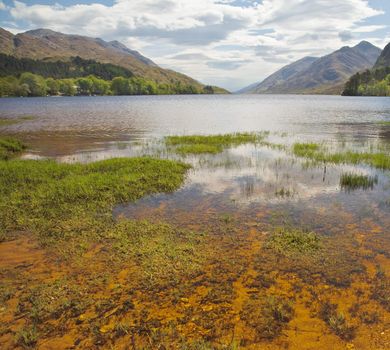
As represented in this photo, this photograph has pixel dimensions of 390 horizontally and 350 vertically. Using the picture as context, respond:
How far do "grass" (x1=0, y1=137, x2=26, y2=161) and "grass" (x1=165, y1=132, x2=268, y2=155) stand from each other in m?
16.5

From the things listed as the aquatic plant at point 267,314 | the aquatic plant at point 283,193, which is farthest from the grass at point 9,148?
the aquatic plant at point 267,314

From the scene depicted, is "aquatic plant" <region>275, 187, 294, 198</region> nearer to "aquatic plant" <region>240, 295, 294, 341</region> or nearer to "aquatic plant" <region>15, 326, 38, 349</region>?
"aquatic plant" <region>240, 295, 294, 341</region>

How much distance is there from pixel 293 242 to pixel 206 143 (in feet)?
81.3

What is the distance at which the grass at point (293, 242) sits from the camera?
11.0 m

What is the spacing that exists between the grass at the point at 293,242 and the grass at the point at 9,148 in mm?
26763

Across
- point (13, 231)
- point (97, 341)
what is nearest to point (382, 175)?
point (97, 341)

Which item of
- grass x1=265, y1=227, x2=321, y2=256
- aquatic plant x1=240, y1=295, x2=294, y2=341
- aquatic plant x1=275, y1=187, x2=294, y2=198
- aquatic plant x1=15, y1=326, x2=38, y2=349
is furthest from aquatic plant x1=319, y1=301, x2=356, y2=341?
aquatic plant x1=275, y1=187, x2=294, y2=198

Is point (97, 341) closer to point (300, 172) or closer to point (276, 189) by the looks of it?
point (276, 189)

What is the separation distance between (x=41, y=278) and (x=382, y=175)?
73.9 ft

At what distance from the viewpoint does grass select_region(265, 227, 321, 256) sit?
11.0 m

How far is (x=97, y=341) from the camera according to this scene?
22.9 feet

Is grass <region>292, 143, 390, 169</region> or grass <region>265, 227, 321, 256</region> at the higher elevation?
grass <region>292, 143, 390, 169</region>

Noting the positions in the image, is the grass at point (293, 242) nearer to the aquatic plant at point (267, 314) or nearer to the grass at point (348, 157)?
the aquatic plant at point (267, 314)

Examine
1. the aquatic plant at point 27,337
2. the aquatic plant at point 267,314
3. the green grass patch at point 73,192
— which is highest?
the green grass patch at point 73,192
